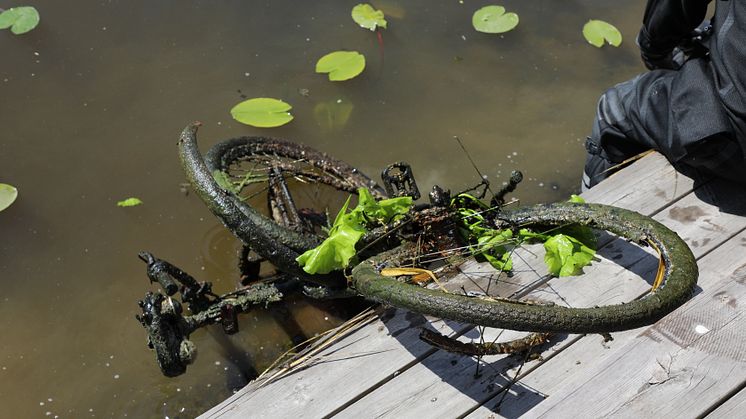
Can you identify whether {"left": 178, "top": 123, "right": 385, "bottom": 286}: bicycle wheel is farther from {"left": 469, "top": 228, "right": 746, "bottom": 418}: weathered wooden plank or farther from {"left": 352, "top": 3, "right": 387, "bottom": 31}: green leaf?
{"left": 352, "top": 3, "right": 387, "bottom": 31}: green leaf

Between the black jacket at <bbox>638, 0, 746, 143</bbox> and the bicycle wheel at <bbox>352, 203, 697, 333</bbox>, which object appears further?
the black jacket at <bbox>638, 0, 746, 143</bbox>

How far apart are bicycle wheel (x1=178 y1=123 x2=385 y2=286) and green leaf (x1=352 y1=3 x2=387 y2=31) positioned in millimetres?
1339

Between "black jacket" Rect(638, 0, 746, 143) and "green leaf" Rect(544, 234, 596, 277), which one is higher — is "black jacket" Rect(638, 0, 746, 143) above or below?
above

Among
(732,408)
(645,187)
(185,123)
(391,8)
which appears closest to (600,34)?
(391,8)

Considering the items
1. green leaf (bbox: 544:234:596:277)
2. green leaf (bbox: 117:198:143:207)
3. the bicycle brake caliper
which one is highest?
green leaf (bbox: 117:198:143:207)

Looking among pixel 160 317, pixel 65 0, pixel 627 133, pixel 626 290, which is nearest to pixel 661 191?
pixel 627 133

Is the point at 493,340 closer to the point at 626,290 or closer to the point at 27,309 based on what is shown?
the point at 626,290

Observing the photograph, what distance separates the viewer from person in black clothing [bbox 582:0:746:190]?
8.50 ft

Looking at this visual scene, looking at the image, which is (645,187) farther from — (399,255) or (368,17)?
(368,17)

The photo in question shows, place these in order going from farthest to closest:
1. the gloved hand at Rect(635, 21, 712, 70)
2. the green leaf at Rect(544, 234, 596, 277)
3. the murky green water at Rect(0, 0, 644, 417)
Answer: the murky green water at Rect(0, 0, 644, 417) < the gloved hand at Rect(635, 21, 712, 70) < the green leaf at Rect(544, 234, 596, 277)

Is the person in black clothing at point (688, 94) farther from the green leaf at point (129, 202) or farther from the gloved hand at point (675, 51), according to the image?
the green leaf at point (129, 202)

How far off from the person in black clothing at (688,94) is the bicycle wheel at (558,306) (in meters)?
0.51

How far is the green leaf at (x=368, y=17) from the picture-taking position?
4.68 m

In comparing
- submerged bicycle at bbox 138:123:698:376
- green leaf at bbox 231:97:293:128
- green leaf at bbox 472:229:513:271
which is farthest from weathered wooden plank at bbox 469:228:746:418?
green leaf at bbox 231:97:293:128
